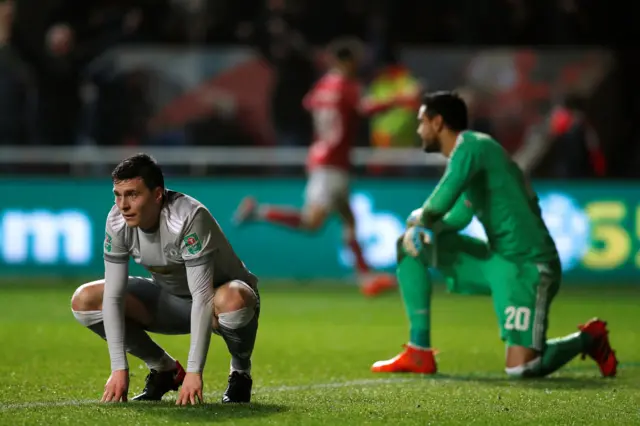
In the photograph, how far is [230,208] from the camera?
15.2m

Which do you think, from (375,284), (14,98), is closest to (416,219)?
(375,284)

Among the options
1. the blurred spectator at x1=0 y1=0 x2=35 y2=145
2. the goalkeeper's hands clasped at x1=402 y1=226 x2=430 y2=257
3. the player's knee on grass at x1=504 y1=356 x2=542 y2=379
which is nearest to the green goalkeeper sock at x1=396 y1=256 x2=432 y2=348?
Answer: the goalkeeper's hands clasped at x1=402 y1=226 x2=430 y2=257

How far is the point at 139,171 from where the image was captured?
19.6 feet

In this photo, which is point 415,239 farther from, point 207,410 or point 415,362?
point 207,410

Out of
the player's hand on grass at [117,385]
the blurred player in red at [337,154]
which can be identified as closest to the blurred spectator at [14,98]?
the blurred player in red at [337,154]

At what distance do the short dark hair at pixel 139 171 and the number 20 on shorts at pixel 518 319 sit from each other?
2.56 m

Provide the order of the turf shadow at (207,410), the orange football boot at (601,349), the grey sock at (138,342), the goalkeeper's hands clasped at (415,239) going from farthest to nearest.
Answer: the orange football boot at (601,349)
the goalkeeper's hands clasped at (415,239)
the grey sock at (138,342)
the turf shadow at (207,410)

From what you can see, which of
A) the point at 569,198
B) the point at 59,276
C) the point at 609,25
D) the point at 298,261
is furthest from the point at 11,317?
the point at 609,25

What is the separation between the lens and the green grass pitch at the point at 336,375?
601 cm

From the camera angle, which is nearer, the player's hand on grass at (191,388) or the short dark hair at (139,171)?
the player's hand on grass at (191,388)

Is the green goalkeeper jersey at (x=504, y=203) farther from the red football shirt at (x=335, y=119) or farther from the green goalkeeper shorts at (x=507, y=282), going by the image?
the red football shirt at (x=335, y=119)

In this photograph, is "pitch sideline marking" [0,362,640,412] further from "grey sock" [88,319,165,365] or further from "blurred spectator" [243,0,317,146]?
"blurred spectator" [243,0,317,146]

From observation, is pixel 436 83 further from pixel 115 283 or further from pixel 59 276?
pixel 115 283

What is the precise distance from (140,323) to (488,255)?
2.37 meters
